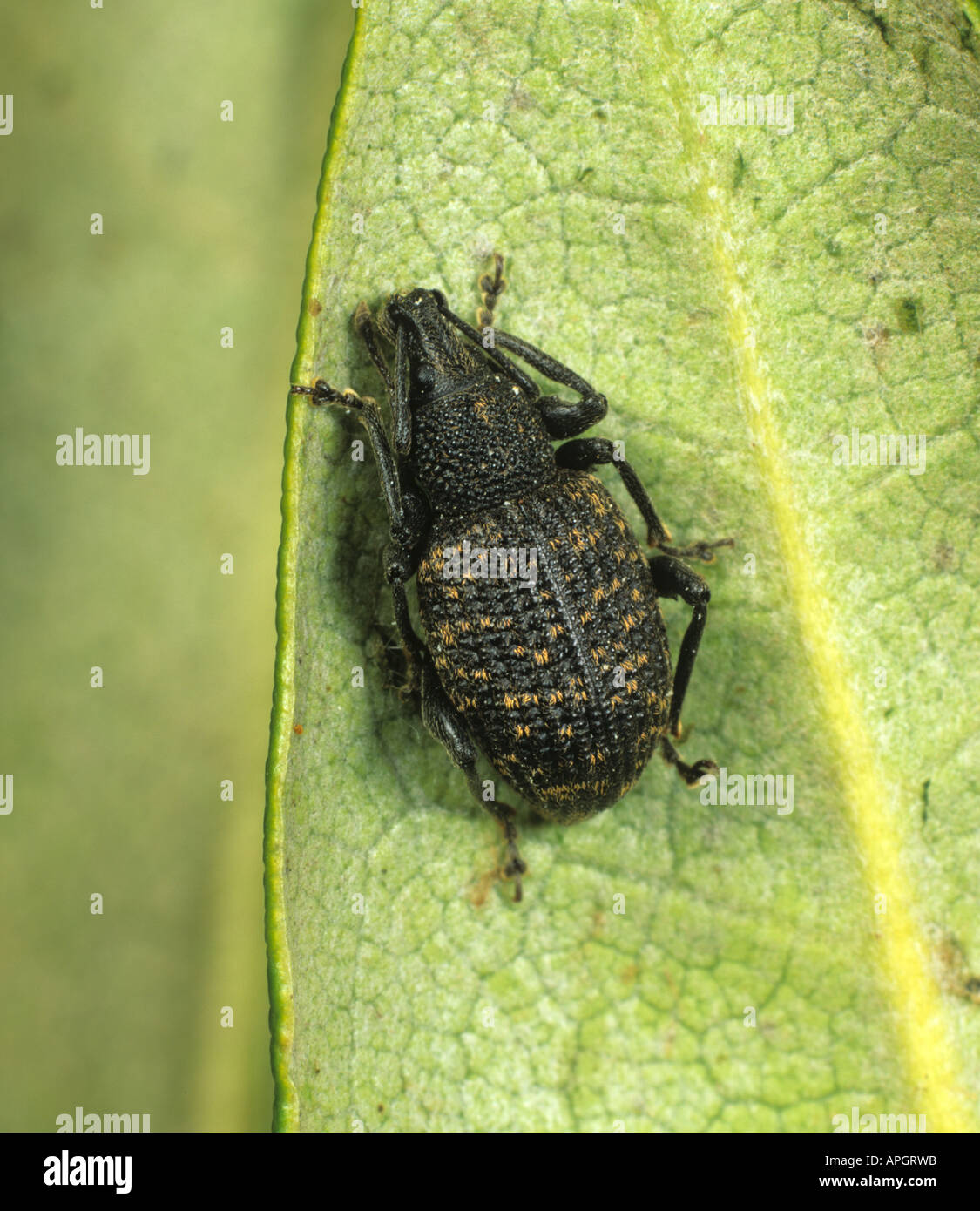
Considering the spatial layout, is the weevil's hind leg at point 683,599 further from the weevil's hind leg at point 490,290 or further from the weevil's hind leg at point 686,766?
the weevil's hind leg at point 490,290

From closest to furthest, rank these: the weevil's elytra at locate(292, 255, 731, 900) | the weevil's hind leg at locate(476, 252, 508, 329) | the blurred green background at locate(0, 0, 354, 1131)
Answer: the weevil's elytra at locate(292, 255, 731, 900) → the weevil's hind leg at locate(476, 252, 508, 329) → the blurred green background at locate(0, 0, 354, 1131)

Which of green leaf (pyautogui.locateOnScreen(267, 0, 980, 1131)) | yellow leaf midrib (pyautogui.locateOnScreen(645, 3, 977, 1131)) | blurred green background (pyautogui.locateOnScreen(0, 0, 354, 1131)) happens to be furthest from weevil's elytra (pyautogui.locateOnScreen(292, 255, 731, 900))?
blurred green background (pyautogui.locateOnScreen(0, 0, 354, 1131))

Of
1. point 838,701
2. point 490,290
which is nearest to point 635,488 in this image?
point 490,290

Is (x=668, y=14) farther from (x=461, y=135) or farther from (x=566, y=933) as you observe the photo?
(x=566, y=933)

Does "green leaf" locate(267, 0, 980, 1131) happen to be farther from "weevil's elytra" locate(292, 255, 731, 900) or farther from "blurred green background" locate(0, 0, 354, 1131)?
Answer: "blurred green background" locate(0, 0, 354, 1131)

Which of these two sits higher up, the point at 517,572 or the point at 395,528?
the point at 395,528

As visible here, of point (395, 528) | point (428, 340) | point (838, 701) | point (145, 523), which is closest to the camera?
point (838, 701)

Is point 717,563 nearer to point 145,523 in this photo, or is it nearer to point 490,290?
point 490,290
